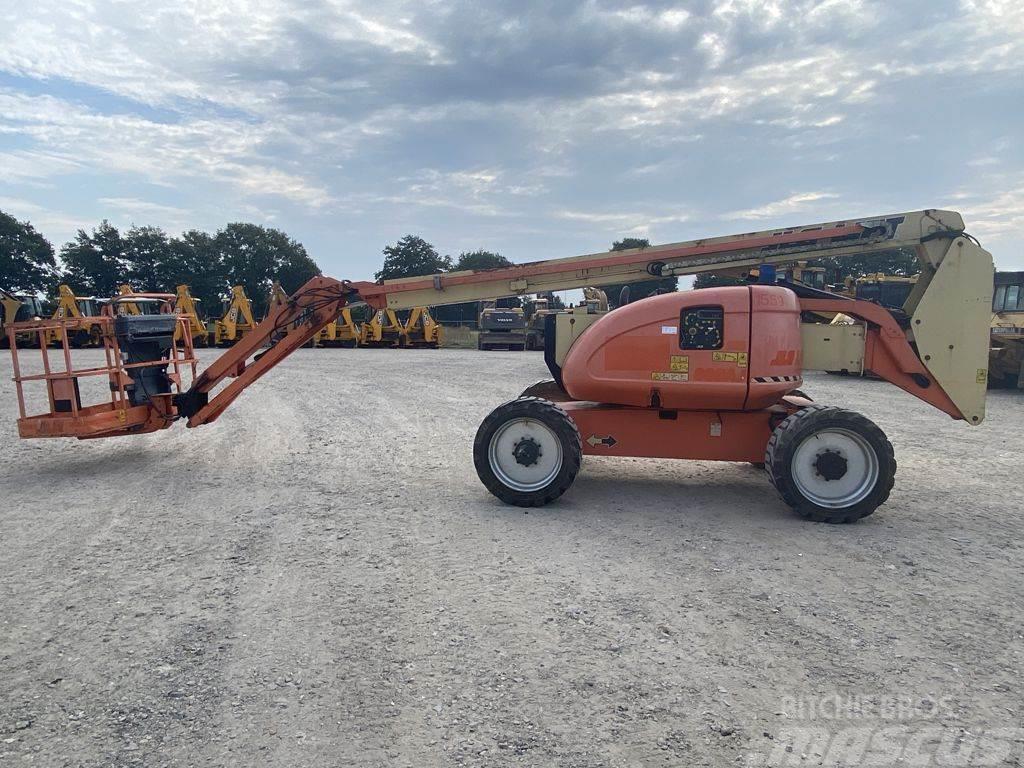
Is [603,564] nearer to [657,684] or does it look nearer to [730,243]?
[657,684]

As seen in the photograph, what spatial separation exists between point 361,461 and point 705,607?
4946mm

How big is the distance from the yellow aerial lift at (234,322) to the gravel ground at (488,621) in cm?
2456

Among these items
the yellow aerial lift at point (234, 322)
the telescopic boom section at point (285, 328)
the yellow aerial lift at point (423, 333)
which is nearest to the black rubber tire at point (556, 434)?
the telescopic boom section at point (285, 328)

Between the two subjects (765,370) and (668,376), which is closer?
(765,370)

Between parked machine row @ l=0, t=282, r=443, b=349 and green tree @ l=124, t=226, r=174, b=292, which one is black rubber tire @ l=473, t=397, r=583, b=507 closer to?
parked machine row @ l=0, t=282, r=443, b=349

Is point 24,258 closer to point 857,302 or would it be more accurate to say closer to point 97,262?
point 97,262

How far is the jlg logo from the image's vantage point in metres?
6.00

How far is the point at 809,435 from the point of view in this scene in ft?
18.4

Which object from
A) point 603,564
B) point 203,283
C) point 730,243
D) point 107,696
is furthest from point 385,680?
point 203,283

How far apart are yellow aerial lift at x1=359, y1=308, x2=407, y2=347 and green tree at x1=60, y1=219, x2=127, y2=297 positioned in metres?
33.2

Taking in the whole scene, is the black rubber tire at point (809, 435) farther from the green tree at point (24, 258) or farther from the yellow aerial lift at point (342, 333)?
the green tree at point (24, 258)

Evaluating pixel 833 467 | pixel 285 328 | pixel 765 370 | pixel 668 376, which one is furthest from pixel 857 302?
pixel 285 328

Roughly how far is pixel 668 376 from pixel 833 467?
1613 mm
